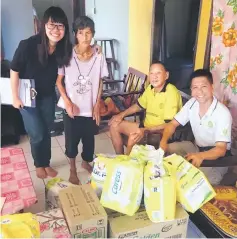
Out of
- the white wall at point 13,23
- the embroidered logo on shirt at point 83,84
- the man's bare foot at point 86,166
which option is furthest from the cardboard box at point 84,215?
the white wall at point 13,23

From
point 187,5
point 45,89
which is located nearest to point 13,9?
point 45,89

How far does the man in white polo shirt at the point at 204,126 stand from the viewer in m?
1.66

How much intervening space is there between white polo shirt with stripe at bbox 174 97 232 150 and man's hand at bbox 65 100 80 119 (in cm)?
70

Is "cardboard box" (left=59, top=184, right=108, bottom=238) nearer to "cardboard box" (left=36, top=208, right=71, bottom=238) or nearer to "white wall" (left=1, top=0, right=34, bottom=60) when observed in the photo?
"cardboard box" (left=36, top=208, right=71, bottom=238)

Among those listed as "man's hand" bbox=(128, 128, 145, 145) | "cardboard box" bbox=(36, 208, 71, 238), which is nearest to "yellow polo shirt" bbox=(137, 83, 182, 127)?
"man's hand" bbox=(128, 128, 145, 145)

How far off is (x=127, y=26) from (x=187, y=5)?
1.88 feet

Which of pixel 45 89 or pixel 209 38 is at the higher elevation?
pixel 209 38

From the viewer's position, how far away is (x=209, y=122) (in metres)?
1.76

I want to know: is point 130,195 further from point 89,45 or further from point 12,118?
point 12,118

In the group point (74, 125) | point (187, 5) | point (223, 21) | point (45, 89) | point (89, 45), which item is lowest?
point (74, 125)

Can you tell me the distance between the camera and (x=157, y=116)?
207 centimetres

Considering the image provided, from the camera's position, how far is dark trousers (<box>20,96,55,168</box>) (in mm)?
2000

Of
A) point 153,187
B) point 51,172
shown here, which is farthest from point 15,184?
point 153,187

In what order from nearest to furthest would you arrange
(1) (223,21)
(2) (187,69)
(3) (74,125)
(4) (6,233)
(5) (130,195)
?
(4) (6,233), (5) (130,195), (1) (223,21), (3) (74,125), (2) (187,69)
